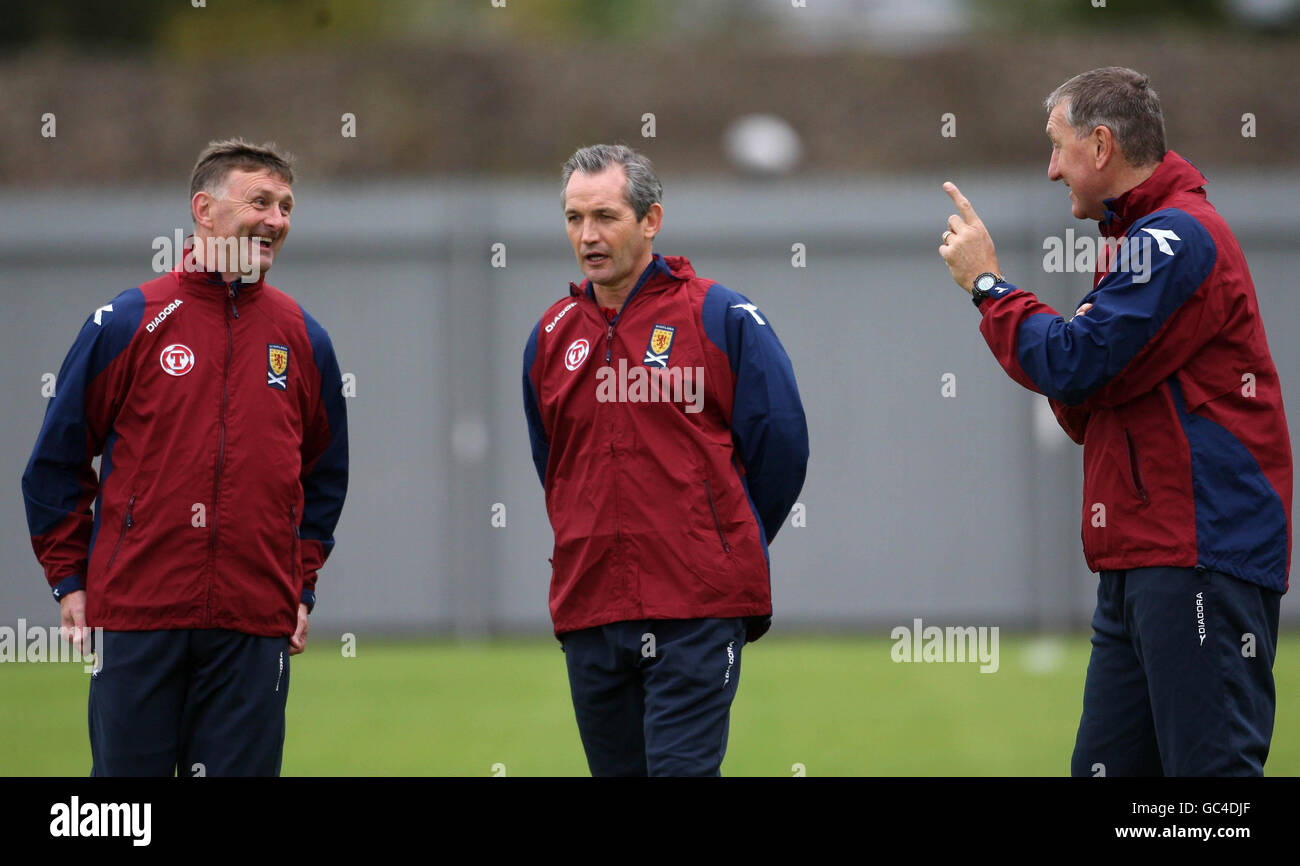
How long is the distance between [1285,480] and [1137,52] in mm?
16190

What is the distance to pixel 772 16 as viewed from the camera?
2805cm

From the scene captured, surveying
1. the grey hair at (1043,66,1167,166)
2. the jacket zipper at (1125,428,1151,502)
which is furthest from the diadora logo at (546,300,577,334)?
the jacket zipper at (1125,428,1151,502)

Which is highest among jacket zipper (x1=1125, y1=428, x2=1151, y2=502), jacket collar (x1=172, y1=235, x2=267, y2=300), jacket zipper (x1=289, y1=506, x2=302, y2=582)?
jacket collar (x1=172, y1=235, x2=267, y2=300)

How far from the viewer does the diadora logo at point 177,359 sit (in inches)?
173

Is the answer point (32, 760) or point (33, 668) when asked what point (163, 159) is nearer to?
point (33, 668)

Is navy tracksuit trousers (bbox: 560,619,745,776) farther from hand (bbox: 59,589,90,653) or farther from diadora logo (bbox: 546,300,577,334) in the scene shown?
hand (bbox: 59,589,90,653)

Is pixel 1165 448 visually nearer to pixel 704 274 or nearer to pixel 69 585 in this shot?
pixel 69 585

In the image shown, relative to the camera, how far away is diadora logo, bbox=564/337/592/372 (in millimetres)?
4543

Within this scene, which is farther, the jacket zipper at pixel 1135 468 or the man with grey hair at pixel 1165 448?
the jacket zipper at pixel 1135 468

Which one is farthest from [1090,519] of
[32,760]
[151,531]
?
[32,760]

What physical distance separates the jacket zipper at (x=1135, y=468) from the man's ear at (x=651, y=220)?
152cm
